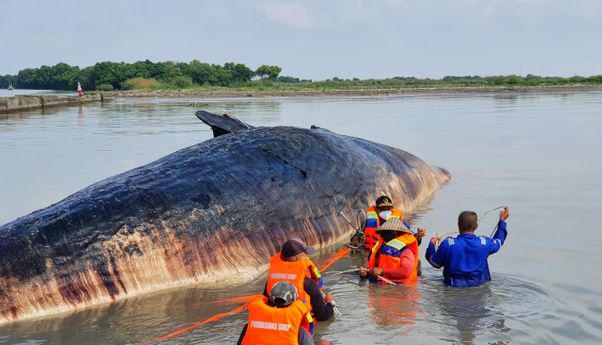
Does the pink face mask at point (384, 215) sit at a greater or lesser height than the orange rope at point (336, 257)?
greater

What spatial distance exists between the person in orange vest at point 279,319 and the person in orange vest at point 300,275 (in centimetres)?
112

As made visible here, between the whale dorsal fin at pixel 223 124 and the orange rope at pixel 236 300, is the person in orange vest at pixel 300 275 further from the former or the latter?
the whale dorsal fin at pixel 223 124

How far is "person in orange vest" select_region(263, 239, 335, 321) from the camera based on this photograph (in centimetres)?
676

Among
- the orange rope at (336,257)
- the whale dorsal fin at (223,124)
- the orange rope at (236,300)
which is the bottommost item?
the orange rope at (336,257)

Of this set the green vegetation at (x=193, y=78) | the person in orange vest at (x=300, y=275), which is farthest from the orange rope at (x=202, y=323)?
the green vegetation at (x=193, y=78)

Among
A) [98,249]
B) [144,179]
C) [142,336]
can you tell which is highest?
[144,179]

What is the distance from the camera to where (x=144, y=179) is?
28.5ft

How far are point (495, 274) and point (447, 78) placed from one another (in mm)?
132670

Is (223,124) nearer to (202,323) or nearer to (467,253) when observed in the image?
(202,323)

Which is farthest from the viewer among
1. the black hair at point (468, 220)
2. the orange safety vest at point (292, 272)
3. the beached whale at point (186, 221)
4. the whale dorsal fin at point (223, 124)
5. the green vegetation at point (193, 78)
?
the green vegetation at point (193, 78)

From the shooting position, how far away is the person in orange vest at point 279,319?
18.0 ft

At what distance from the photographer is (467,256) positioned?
815 centimetres

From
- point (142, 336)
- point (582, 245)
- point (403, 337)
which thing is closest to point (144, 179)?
point (142, 336)

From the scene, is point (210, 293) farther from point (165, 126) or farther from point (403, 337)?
point (165, 126)
